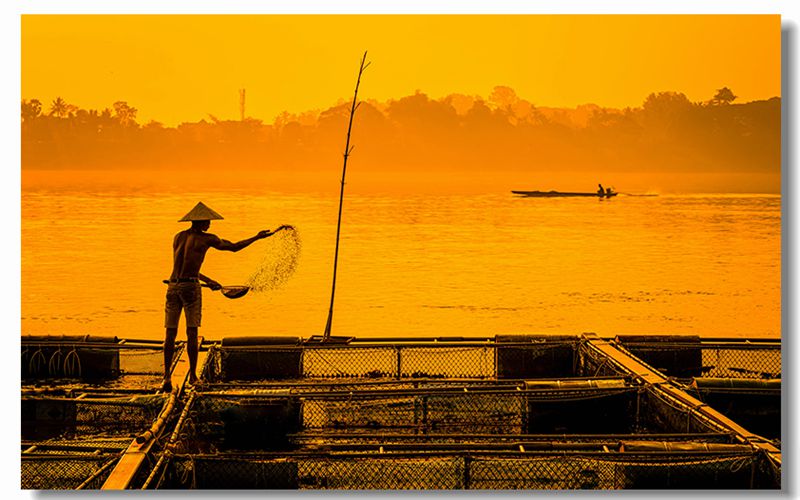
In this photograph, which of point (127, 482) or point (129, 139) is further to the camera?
point (129, 139)

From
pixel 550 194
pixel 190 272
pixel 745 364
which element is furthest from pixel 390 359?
pixel 550 194

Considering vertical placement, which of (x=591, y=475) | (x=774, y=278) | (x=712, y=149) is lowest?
(x=591, y=475)

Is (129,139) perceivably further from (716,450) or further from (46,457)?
(716,450)

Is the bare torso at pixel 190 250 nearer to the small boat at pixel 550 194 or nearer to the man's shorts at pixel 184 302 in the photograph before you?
the man's shorts at pixel 184 302

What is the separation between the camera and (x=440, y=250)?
1855 centimetres

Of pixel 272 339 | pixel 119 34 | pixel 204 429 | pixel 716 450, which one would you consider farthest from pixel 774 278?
pixel 119 34

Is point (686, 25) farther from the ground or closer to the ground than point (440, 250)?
farther from the ground

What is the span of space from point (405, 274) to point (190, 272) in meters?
9.66

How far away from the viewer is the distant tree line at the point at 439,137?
358 inches

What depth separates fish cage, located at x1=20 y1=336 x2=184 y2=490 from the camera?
6207mm

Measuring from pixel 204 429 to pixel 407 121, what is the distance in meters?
5.05

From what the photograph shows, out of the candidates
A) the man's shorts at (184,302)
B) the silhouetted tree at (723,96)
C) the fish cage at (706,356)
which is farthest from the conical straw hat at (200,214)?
the silhouetted tree at (723,96)

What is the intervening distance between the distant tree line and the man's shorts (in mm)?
1959

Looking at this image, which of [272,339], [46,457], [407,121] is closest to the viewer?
[46,457]
